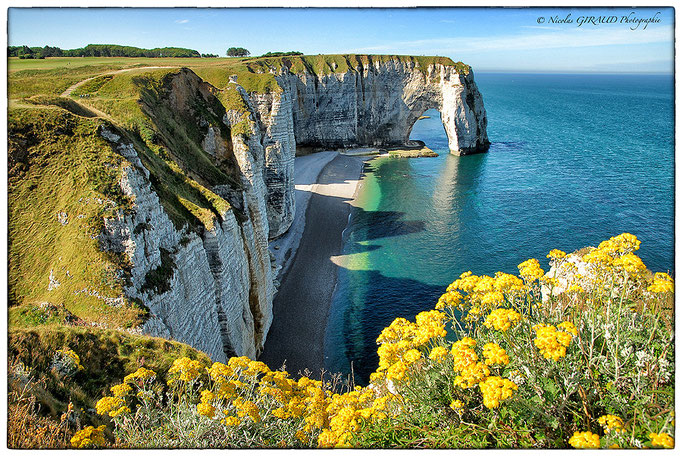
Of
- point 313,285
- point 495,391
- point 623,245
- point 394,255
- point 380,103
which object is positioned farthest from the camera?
point 380,103

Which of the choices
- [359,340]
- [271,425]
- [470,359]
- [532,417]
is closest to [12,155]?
[271,425]

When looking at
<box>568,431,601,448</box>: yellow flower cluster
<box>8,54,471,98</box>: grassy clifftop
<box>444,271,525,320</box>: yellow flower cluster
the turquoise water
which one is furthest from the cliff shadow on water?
<box>8,54,471,98</box>: grassy clifftop

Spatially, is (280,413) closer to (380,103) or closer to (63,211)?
(63,211)

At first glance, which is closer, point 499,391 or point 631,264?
point 499,391

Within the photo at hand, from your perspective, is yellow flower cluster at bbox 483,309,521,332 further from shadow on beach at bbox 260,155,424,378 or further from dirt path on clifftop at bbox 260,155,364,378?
shadow on beach at bbox 260,155,424,378

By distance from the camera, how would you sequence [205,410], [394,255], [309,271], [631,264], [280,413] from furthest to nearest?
[394,255] < [309,271] < [280,413] < [631,264] < [205,410]

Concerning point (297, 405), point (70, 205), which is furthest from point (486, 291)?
point (70, 205)
